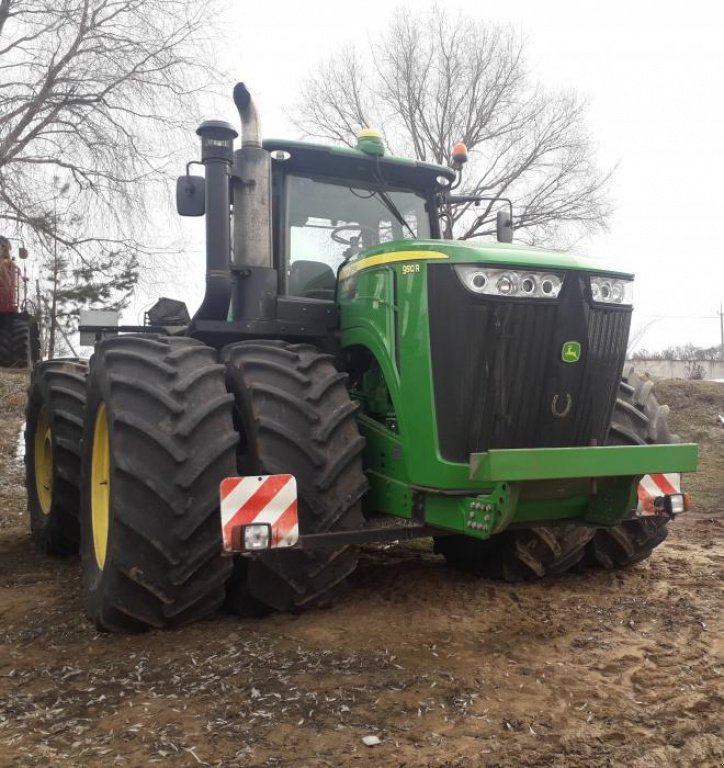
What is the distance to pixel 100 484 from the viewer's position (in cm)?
439

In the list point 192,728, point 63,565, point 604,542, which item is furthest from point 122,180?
point 192,728

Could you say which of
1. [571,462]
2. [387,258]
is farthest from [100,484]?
[571,462]

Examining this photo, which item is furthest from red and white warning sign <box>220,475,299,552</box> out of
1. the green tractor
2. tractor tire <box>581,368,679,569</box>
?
tractor tire <box>581,368,679,569</box>

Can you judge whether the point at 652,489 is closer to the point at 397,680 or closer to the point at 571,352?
the point at 571,352

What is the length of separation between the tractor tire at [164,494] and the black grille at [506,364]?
103cm

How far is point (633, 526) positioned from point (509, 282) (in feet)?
6.26

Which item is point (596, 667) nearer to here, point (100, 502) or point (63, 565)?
point (100, 502)

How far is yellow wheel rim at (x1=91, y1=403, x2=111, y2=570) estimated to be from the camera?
4184 mm

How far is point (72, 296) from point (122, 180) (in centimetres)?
1089

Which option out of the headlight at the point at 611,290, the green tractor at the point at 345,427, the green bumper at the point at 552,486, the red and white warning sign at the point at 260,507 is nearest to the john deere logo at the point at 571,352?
the green tractor at the point at 345,427

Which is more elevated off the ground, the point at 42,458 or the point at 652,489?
the point at 652,489

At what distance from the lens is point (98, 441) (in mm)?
4289

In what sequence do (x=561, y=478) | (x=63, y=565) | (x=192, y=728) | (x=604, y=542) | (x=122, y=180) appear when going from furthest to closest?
(x=122, y=180) < (x=63, y=565) < (x=604, y=542) < (x=561, y=478) < (x=192, y=728)

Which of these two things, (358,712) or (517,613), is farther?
(517,613)
